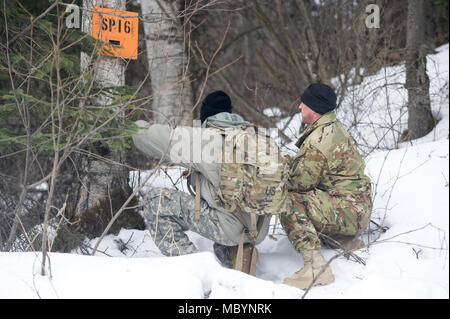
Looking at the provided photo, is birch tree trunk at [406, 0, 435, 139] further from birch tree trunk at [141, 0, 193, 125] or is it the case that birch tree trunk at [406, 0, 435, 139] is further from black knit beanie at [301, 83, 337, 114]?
birch tree trunk at [141, 0, 193, 125]

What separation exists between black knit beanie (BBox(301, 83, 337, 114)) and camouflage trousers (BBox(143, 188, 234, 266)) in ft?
3.42

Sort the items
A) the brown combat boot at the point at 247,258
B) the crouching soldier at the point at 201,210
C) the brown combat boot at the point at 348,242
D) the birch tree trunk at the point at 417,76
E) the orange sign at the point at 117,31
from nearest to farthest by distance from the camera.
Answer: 1. the crouching soldier at the point at 201,210
2. the brown combat boot at the point at 247,258
3. the brown combat boot at the point at 348,242
4. the orange sign at the point at 117,31
5. the birch tree trunk at the point at 417,76

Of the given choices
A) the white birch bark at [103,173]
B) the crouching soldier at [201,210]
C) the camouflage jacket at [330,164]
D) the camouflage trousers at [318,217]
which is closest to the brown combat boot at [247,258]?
the crouching soldier at [201,210]

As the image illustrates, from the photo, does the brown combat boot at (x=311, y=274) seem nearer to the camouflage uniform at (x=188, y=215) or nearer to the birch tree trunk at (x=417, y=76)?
the camouflage uniform at (x=188, y=215)

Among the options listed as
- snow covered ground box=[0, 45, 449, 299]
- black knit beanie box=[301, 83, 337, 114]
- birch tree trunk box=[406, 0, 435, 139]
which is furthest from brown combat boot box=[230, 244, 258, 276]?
birch tree trunk box=[406, 0, 435, 139]

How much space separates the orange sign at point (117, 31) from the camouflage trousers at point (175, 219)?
112 centimetres

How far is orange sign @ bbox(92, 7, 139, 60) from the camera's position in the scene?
3613mm

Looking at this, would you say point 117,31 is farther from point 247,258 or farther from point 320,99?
point 247,258

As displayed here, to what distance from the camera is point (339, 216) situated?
3334 millimetres

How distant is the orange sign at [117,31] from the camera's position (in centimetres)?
361

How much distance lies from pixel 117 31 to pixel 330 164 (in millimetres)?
1908

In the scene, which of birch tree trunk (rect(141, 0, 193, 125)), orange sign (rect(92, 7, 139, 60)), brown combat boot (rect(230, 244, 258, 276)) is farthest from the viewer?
birch tree trunk (rect(141, 0, 193, 125))

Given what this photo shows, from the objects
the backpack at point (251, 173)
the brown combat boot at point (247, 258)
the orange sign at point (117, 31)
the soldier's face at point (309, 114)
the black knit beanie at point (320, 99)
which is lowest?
the brown combat boot at point (247, 258)
